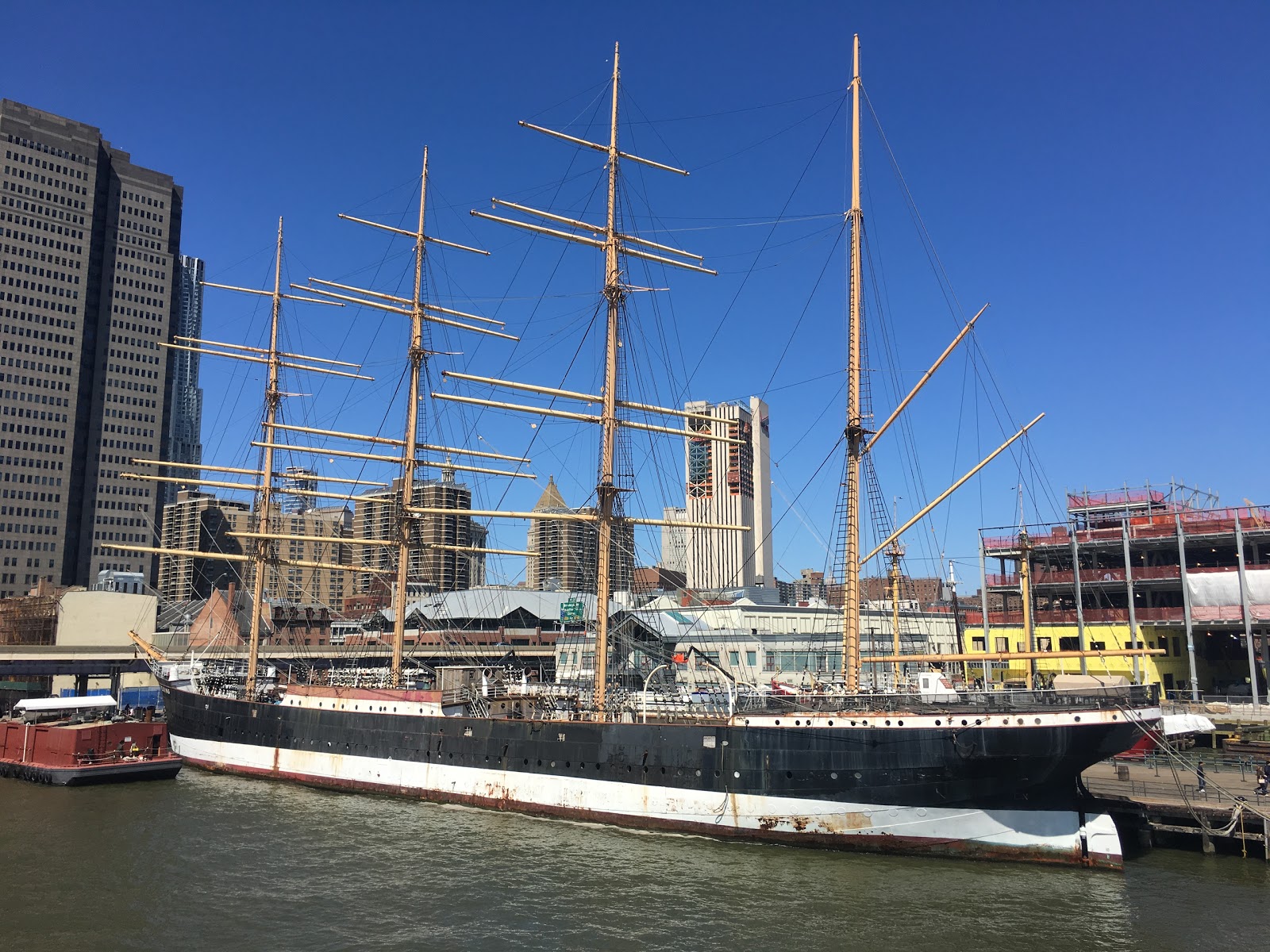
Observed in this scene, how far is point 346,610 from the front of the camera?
14238 centimetres

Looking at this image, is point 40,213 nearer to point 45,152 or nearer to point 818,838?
point 45,152

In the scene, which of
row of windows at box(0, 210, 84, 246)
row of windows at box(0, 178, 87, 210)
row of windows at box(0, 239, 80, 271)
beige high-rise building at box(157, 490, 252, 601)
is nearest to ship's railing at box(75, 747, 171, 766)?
beige high-rise building at box(157, 490, 252, 601)

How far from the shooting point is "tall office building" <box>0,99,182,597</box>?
131625 millimetres

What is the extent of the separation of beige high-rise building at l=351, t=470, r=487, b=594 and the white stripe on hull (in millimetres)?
11419

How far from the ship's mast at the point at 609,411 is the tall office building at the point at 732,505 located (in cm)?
7588

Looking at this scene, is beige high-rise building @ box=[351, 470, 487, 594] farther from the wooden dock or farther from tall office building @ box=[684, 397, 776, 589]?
tall office building @ box=[684, 397, 776, 589]

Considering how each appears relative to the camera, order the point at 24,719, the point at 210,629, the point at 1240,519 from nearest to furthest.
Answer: the point at 24,719
the point at 1240,519
the point at 210,629

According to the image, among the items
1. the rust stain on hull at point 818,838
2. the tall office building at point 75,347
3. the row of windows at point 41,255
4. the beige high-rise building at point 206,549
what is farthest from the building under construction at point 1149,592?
the row of windows at point 41,255

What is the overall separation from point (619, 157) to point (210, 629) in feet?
221

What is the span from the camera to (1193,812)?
2630 cm

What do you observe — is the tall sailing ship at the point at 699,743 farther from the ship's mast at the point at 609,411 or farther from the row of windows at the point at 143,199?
the row of windows at the point at 143,199

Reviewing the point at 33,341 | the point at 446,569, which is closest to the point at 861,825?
the point at 446,569

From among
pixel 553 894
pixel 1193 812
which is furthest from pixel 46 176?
pixel 1193 812

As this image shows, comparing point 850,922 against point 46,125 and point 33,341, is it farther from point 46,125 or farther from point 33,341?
point 46,125
